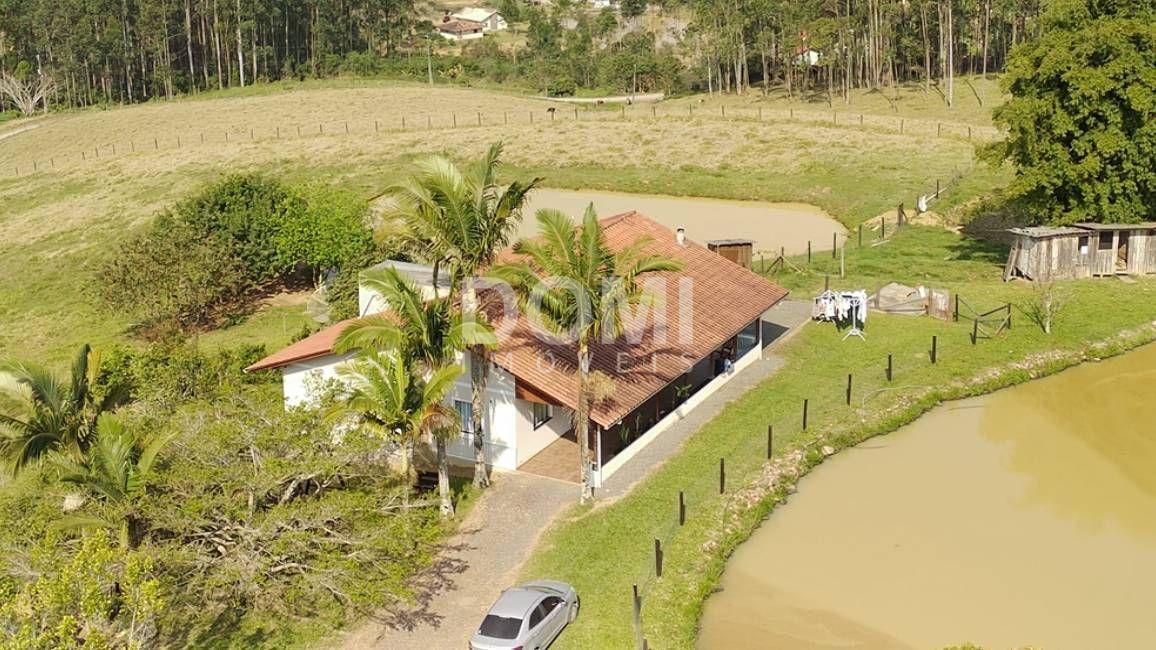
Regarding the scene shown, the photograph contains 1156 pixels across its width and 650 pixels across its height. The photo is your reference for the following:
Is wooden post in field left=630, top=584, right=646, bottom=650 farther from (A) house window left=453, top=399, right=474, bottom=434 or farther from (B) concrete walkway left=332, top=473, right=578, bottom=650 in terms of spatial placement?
(A) house window left=453, top=399, right=474, bottom=434

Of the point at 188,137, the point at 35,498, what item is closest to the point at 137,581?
the point at 35,498

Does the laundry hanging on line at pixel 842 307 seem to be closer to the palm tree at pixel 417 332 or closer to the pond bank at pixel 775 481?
the pond bank at pixel 775 481

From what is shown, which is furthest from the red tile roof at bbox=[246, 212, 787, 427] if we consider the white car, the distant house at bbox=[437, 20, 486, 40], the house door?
the distant house at bbox=[437, 20, 486, 40]

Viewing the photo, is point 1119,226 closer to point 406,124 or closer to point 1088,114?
point 1088,114

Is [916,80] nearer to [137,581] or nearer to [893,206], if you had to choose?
[893,206]

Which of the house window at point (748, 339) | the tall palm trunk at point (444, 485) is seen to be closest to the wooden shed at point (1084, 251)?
the house window at point (748, 339)

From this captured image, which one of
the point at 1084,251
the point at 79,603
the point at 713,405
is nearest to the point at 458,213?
the point at 79,603
